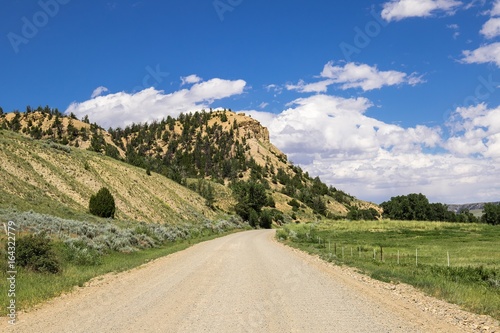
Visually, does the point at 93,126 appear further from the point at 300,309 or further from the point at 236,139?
the point at 300,309

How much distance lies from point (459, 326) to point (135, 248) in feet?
80.8

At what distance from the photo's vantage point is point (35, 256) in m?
15.6

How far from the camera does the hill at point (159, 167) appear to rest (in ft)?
164

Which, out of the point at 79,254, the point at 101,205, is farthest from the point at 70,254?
the point at 101,205

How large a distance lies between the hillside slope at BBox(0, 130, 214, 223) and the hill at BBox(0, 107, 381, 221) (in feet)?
0.62

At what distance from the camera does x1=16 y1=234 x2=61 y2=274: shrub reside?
1548 cm

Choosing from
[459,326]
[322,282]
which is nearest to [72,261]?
[322,282]

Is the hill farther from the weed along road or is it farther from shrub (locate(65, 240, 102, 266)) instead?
the weed along road

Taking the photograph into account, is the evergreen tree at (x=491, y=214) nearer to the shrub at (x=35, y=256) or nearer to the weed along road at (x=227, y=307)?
the weed along road at (x=227, y=307)

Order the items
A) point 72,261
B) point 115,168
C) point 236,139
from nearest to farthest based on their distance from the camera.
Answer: point 72,261 < point 115,168 < point 236,139

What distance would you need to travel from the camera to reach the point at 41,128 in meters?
138

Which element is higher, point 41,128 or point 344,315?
point 41,128

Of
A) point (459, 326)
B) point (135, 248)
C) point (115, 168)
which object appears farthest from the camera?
point (115, 168)

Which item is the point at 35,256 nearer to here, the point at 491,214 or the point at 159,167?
the point at 159,167
